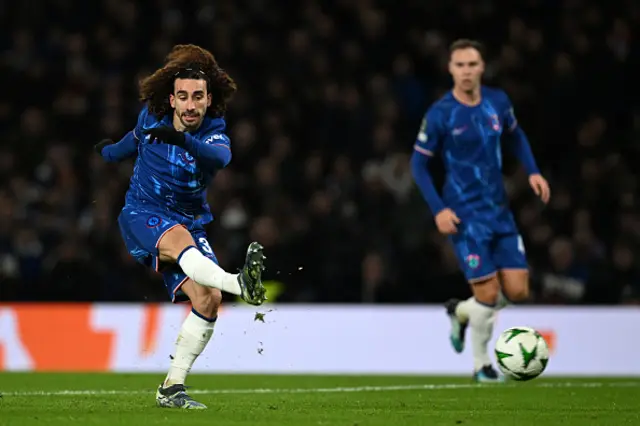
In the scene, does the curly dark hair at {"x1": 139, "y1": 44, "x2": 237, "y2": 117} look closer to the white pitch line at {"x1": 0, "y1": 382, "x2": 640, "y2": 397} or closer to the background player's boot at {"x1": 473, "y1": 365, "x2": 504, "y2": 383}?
the white pitch line at {"x1": 0, "y1": 382, "x2": 640, "y2": 397}

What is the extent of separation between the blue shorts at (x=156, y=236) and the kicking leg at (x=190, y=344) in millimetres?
154

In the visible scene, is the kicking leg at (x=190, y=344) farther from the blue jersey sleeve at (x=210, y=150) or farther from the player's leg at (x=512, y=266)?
the player's leg at (x=512, y=266)

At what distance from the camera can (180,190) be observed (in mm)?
6980

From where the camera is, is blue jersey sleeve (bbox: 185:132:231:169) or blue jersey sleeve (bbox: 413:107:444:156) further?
blue jersey sleeve (bbox: 413:107:444:156)

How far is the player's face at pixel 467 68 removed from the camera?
31.0 feet

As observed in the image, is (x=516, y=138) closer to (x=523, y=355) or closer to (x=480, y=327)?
(x=480, y=327)

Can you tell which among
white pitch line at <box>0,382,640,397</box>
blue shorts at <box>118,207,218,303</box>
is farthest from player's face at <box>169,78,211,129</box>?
white pitch line at <box>0,382,640,397</box>

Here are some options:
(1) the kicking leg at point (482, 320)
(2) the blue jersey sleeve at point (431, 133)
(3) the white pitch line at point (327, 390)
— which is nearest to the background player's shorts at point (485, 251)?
(1) the kicking leg at point (482, 320)

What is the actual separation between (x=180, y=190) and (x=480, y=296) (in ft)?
10.8

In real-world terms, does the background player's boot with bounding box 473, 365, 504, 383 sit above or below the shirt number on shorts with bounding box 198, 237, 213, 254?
below

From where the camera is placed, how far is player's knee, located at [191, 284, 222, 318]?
22.3ft

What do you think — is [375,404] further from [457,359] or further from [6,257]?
[6,257]

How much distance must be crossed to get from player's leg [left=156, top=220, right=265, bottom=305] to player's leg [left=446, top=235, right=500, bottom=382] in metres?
2.97

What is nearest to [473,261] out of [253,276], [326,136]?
[253,276]
